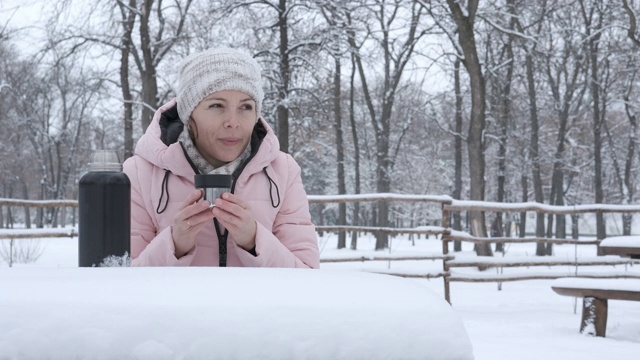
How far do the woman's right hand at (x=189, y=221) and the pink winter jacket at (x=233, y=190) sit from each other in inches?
6.5

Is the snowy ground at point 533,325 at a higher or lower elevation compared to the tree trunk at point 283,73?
lower

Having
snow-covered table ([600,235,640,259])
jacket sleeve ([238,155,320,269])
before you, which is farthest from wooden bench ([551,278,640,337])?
jacket sleeve ([238,155,320,269])

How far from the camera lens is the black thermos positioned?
3.31ft

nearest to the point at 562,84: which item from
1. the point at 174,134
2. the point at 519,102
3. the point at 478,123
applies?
the point at 519,102

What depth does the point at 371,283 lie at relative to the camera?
0.63 meters

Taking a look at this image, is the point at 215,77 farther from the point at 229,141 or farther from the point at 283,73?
the point at 283,73

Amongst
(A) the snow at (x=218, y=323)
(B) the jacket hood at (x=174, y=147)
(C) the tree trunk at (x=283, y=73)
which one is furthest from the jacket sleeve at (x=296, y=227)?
(C) the tree trunk at (x=283, y=73)

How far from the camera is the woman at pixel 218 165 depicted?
1630 millimetres

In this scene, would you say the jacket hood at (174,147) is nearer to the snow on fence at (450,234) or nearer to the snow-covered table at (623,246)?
the snow-covered table at (623,246)

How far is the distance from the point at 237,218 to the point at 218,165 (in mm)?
480

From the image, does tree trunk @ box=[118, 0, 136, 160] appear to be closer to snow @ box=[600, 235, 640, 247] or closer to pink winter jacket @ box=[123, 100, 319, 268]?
snow @ box=[600, 235, 640, 247]

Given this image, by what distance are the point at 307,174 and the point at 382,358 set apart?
110ft

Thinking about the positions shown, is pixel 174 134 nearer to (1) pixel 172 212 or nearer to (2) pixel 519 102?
(1) pixel 172 212

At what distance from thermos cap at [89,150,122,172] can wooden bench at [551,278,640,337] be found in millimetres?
4669
